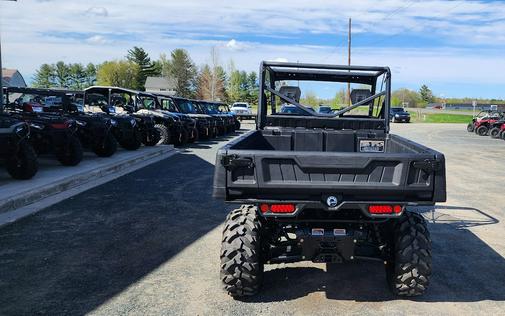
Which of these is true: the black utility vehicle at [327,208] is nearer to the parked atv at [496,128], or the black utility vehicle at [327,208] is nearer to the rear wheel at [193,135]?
the rear wheel at [193,135]

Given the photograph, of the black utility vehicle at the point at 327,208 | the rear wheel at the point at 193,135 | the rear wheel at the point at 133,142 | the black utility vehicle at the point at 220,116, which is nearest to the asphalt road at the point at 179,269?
the black utility vehicle at the point at 327,208

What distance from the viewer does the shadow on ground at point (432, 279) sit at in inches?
158

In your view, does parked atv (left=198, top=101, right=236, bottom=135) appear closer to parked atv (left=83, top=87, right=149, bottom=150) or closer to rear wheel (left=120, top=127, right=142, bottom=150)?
parked atv (left=83, top=87, right=149, bottom=150)

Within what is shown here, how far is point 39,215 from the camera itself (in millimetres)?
6430

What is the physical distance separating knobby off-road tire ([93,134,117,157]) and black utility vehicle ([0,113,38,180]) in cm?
321

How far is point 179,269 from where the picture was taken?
15.0 feet

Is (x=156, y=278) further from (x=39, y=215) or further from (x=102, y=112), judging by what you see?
(x=102, y=112)

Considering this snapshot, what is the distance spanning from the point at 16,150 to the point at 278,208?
5908 mm

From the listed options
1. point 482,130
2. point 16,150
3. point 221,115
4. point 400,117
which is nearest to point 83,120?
point 16,150

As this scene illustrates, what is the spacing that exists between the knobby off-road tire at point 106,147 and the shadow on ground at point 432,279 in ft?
26.1

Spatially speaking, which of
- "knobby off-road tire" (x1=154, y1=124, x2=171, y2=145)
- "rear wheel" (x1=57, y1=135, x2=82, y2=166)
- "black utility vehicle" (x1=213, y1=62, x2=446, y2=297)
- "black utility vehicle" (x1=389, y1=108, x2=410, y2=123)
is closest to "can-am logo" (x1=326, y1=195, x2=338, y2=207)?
"black utility vehicle" (x1=213, y1=62, x2=446, y2=297)

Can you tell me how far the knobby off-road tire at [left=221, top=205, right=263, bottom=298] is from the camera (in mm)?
3738

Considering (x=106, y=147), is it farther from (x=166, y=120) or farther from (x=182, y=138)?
(x=182, y=138)

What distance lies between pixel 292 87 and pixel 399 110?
41.0 metres
